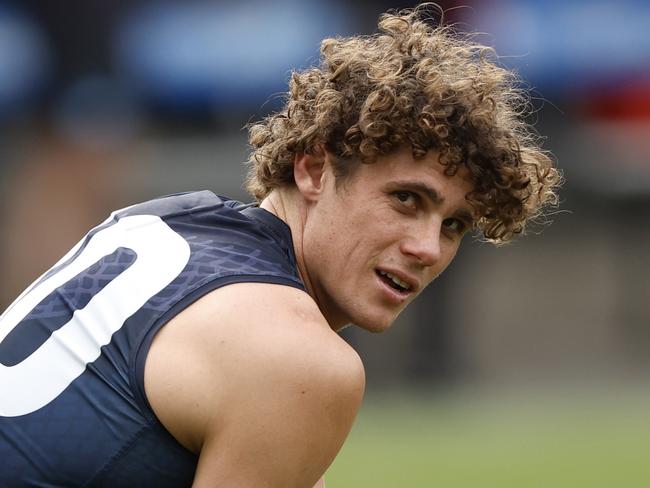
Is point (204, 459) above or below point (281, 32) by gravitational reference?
above

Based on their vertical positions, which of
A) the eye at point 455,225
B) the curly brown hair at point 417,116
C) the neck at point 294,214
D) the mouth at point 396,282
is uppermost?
the curly brown hair at point 417,116

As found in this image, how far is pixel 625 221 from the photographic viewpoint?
2464 centimetres

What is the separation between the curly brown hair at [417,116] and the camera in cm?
451

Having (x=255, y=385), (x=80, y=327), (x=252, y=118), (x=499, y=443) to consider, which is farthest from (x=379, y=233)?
(x=252, y=118)

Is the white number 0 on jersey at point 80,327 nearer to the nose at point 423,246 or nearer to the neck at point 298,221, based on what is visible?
the neck at point 298,221

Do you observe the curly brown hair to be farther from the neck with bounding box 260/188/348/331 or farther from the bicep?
the bicep

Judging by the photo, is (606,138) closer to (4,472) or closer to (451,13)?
(451,13)

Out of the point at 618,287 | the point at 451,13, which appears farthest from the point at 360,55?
the point at 618,287

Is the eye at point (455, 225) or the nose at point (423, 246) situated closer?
the nose at point (423, 246)

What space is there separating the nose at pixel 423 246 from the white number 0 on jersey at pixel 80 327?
2.47 ft

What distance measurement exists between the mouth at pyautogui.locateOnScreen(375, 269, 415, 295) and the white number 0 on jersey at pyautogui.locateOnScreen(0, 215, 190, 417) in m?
0.72

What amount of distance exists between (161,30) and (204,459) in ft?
52.2

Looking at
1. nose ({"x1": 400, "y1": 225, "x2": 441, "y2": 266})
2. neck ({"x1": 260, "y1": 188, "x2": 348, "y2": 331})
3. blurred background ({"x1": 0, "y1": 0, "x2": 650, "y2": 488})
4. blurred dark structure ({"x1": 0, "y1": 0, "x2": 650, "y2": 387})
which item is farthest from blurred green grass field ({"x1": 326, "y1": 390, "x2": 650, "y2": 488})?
nose ({"x1": 400, "y1": 225, "x2": 441, "y2": 266})

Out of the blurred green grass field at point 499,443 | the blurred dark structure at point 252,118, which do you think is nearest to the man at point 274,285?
the blurred green grass field at point 499,443
